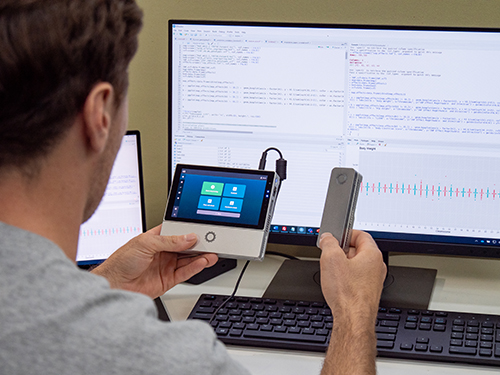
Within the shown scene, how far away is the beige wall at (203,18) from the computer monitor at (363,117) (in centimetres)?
21

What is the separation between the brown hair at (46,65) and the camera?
1.50ft

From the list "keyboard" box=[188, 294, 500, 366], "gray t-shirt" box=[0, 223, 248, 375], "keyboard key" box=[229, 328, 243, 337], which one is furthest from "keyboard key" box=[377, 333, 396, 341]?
"gray t-shirt" box=[0, 223, 248, 375]

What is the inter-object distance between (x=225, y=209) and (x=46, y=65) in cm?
50

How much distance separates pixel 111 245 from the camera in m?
1.11

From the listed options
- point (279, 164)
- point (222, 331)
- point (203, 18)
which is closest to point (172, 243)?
point (222, 331)

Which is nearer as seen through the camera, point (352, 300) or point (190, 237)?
point (352, 300)

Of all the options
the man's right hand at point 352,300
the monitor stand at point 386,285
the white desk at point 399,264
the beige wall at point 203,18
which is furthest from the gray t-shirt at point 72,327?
the beige wall at point 203,18

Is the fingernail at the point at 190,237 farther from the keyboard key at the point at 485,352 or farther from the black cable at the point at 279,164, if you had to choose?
the keyboard key at the point at 485,352

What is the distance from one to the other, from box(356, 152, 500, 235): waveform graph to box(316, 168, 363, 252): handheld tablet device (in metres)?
0.17

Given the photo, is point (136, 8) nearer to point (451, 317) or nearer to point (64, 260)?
point (64, 260)

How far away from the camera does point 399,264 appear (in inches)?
48.3

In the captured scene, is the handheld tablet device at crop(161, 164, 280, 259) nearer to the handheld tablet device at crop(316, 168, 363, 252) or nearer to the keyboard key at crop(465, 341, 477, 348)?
the handheld tablet device at crop(316, 168, 363, 252)

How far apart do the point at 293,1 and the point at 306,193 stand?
46 centimetres

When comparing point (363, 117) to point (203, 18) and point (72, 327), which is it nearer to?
point (203, 18)
